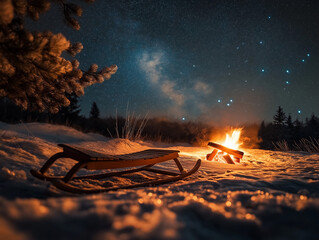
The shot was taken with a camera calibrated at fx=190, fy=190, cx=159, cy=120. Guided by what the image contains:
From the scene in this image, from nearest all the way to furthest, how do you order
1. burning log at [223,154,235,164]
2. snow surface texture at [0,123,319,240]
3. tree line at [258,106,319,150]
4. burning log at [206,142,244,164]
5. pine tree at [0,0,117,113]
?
snow surface texture at [0,123,319,240]
pine tree at [0,0,117,113]
burning log at [206,142,244,164]
burning log at [223,154,235,164]
tree line at [258,106,319,150]

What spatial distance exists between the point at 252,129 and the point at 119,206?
65.2ft

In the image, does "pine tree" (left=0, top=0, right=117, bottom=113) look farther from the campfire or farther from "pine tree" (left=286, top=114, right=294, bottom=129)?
"pine tree" (left=286, top=114, right=294, bottom=129)

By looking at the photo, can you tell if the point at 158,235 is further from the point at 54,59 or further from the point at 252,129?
the point at 252,129

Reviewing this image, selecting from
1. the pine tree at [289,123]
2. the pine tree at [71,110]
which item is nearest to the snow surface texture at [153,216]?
the pine tree at [71,110]

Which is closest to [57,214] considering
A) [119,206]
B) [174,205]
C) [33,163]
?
[119,206]

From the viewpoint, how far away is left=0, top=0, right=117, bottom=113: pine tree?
5.34 feet

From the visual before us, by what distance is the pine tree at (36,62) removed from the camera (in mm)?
1628

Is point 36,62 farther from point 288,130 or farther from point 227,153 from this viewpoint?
point 288,130

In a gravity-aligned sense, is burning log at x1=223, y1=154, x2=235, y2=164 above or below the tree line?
below

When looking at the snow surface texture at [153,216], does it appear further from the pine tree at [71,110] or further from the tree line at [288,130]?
the tree line at [288,130]

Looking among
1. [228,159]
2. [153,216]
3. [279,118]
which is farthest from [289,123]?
[153,216]

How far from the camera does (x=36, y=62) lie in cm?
195

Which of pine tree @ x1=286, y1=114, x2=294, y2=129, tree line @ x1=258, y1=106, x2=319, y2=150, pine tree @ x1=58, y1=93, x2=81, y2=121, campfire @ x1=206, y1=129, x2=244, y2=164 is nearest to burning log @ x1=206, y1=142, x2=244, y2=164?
campfire @ x1=206, y1=129, x2=244, y2=164

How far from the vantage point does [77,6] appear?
2391mm
